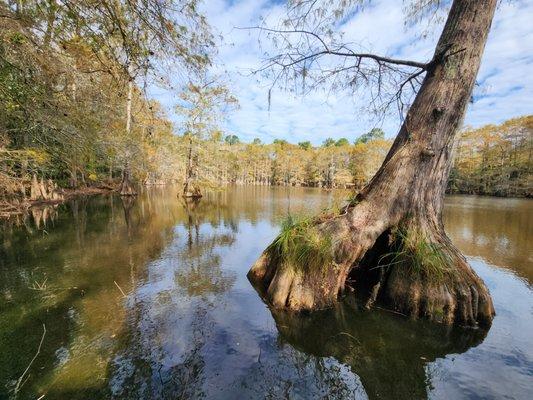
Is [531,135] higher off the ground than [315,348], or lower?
higher

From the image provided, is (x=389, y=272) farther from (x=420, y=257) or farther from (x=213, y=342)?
(x=213, y=342)

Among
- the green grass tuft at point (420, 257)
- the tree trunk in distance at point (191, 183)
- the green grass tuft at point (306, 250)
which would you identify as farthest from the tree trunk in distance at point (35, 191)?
the green grass tuft at point (420, 257)

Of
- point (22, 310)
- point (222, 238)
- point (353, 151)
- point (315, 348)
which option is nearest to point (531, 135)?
point (353, 151)

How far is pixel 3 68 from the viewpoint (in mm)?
4133

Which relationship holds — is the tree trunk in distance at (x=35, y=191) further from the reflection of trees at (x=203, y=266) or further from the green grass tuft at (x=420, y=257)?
the green grass tuft at (x=420, y=257)

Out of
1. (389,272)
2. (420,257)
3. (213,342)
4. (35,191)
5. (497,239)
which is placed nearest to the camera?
(213,342)

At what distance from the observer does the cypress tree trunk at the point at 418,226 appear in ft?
15.6

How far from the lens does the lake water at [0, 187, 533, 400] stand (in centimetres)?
318

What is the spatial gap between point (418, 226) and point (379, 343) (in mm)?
2251

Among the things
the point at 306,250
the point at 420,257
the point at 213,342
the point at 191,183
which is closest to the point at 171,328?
the point at 213,342

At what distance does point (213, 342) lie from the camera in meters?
4.00

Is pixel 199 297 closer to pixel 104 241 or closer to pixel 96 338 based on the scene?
pixel 96 338

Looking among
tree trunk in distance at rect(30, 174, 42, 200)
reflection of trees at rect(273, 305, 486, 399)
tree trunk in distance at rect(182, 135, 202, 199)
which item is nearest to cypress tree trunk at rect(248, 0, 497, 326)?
reflection of trees at rect(273, 305, 486, 399)

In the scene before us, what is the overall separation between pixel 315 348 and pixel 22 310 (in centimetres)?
478
